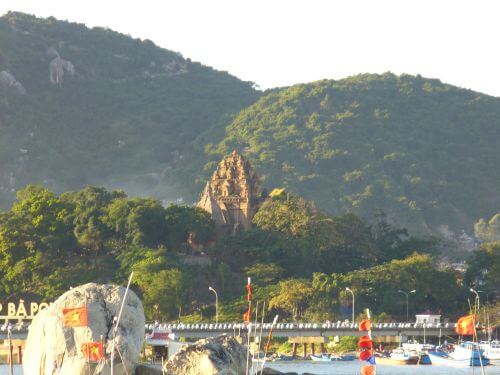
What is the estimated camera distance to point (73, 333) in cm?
6431

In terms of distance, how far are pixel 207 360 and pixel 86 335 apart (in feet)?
17.8

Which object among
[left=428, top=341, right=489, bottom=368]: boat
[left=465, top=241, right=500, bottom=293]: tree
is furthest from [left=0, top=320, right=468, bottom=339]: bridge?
[left=465, top=241, right=500, bottom=293]: tree

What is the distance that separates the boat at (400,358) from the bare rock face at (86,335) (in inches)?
2407

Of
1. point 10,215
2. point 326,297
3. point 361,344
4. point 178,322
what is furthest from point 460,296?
point 361,344

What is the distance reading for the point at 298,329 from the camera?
138 meters

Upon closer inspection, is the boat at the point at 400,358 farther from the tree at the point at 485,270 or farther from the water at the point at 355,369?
the tree at the point at 485,270

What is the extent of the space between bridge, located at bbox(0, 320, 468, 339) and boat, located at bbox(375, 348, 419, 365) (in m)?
6.80

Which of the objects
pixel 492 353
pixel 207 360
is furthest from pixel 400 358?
pixel 207 360

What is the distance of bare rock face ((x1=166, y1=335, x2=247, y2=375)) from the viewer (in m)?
65.5

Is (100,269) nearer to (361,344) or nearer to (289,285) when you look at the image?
(289,285)

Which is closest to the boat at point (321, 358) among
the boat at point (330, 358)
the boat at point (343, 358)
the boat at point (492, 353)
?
the boat at point (330, 358)

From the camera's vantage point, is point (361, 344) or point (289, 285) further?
point (289, 285)

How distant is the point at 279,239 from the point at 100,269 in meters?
21.6

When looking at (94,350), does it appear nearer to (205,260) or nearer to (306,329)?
(306,329)
